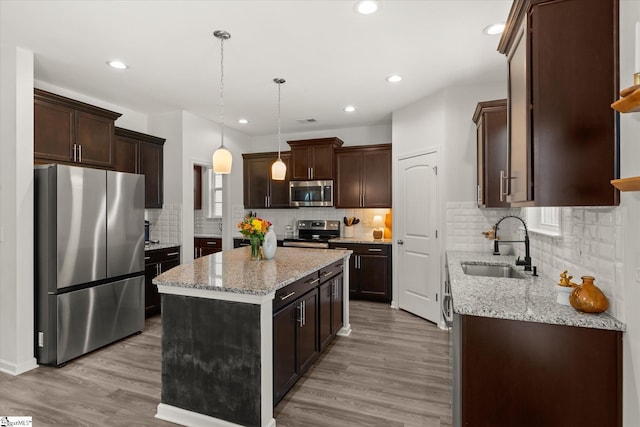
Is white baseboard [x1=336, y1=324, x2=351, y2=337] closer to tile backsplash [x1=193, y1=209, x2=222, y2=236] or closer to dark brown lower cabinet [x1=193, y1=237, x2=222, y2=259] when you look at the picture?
dark brown lower cabinet [x1=193, y1=237, x2=222, y2=259]

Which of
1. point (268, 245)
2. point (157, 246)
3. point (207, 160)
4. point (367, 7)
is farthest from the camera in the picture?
point (207, 160)

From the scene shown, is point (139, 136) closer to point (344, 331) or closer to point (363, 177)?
point (363, 177)

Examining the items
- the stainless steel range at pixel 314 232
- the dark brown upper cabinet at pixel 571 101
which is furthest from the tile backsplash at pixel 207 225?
the dark brown upper cabinet at pixel 571 101

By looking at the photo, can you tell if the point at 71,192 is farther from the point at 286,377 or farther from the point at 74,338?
the point at 286,377

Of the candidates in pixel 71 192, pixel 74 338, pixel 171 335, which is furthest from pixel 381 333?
pixel 71 192

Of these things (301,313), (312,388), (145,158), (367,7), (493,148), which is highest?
(367,7)

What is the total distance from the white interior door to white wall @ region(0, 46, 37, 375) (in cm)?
404

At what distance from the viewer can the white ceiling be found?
7.91ft

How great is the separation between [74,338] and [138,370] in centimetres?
73

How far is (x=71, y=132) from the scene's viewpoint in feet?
11.4

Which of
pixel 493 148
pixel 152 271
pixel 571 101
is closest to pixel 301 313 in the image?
pixel 571 101

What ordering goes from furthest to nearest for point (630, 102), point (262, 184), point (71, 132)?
point (262, 184), point (71, 132), point (630, 102)

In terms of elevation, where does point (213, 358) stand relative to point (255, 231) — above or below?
below

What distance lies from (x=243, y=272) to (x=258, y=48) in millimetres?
1939
